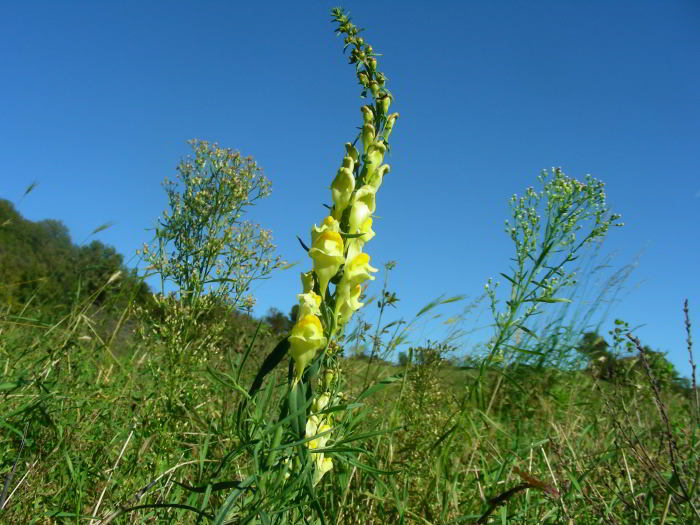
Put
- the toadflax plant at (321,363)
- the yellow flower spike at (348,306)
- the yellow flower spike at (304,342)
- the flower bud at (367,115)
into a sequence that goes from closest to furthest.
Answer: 1. the toadflax plant at (321,363)
2. the yellow flower spike at (304,342)
3. the yellow flower spike at (348,306)
4. the flower bud at (367,115)

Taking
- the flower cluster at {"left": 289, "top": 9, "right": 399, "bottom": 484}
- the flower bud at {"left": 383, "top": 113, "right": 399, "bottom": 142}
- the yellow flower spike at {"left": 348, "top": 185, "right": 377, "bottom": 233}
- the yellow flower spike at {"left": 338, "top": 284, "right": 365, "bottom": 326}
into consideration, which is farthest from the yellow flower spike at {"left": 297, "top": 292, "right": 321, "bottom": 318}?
the flower bud at {"left": 383, "top": 113, "right": 399, "bottom": 142}

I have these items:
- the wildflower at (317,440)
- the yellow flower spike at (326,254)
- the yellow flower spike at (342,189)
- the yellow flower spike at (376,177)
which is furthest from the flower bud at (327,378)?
the yellow flower spike at (376,177)

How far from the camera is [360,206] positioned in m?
1.51

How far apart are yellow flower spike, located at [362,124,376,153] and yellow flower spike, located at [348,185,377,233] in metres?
0.17

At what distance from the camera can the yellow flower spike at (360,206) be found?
59.0 inches

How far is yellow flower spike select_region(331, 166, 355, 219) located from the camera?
1.49 m

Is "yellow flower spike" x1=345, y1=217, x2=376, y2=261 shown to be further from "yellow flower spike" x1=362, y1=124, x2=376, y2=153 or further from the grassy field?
the grassy field

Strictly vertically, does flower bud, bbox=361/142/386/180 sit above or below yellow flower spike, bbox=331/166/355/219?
above

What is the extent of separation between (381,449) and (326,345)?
3.59ft

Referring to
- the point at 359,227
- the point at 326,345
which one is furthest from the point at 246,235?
the point at 326,345

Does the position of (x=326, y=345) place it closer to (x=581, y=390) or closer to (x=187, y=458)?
(x=187, y=458)

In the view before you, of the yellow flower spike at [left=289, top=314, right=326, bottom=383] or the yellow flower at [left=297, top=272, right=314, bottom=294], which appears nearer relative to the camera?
the yellow flower spike at [left=289, top=314, right=326, bottom=383]

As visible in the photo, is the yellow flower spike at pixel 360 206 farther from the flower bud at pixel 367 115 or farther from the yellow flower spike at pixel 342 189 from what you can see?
the flower bud at pixel 367 115

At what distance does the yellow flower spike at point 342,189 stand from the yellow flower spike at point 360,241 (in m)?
0.08
